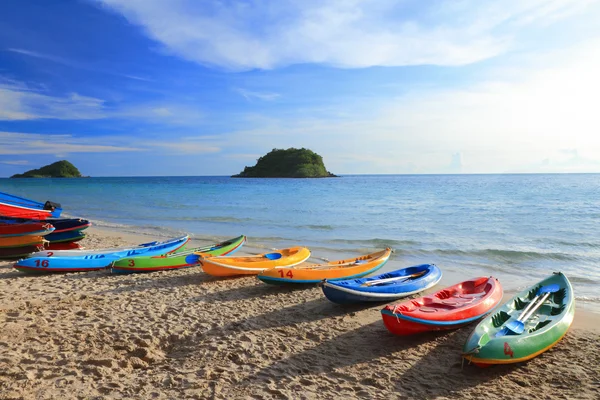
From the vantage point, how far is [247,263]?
A: 28.5 feet

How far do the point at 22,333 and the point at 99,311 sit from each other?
114 centimetres

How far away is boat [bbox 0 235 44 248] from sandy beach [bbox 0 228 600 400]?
332 centimetres

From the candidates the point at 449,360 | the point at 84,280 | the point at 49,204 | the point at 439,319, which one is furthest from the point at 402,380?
the point at 49,204

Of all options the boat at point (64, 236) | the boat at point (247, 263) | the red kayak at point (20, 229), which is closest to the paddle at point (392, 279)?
the boat at point (247, 263)

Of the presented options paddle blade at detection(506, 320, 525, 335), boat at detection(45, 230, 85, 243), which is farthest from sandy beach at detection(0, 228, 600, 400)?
boat at detection(45, 230, 85, 243)

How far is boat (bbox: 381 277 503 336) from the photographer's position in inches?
209

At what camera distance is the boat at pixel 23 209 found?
44.3 feet

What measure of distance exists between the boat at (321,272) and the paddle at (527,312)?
323 cm

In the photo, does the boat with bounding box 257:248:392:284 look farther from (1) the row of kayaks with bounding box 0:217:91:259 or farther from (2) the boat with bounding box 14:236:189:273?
(1) the row of kayaks with bounding box 0:217:91:259

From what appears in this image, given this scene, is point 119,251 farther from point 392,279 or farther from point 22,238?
point 392,279

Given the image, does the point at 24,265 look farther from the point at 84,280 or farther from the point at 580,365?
the point at 580,365

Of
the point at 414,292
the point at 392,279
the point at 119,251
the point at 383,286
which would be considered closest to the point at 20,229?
the point at 119,251

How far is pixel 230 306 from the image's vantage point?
6785 millimetres

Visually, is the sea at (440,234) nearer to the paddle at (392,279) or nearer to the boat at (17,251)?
the paddle at (392,279)
